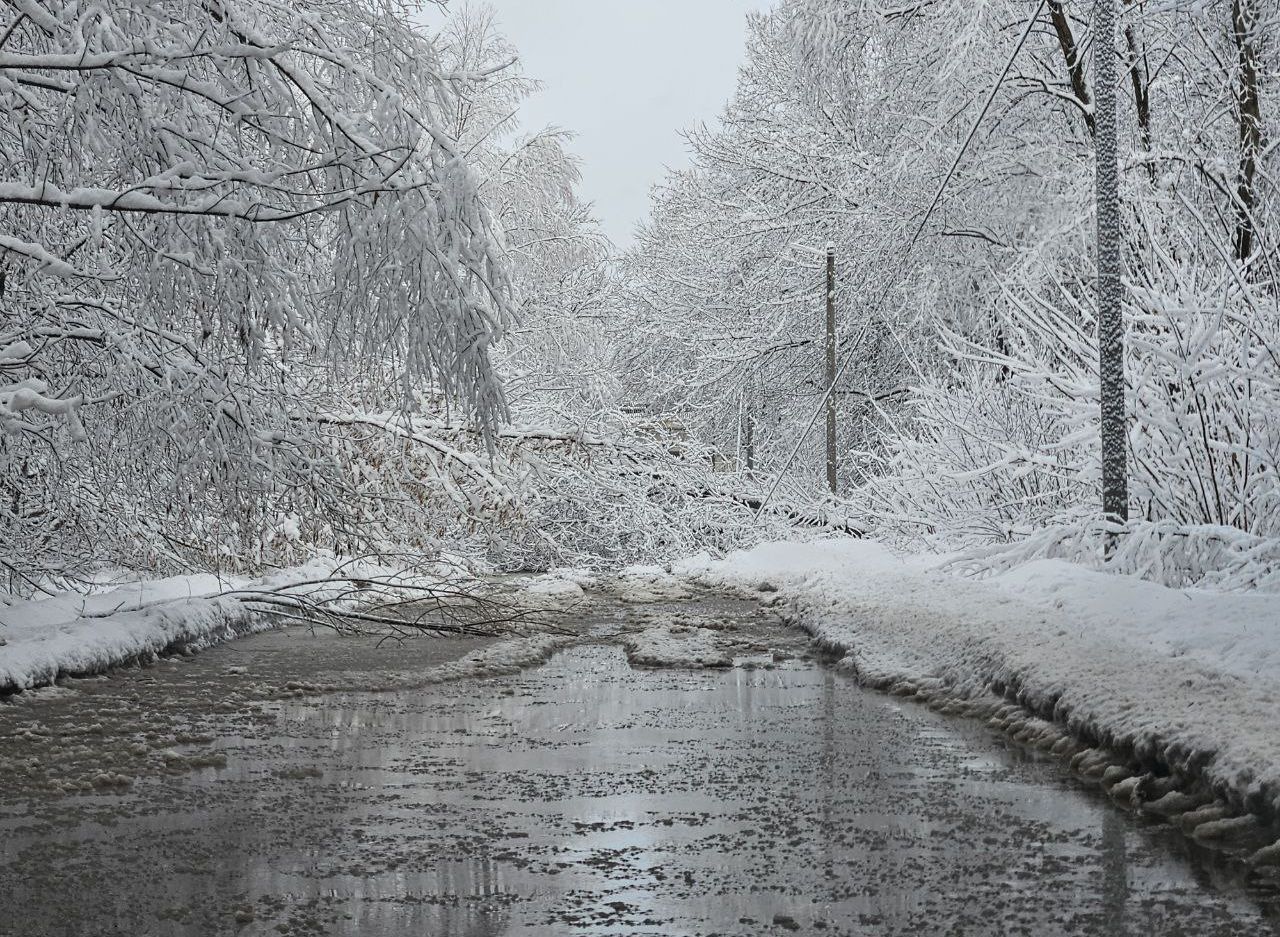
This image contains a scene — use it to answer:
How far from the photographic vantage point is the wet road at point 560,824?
413cm

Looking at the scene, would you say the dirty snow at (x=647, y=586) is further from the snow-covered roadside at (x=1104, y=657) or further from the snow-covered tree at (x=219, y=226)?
the snow-covered tree at (x=219, y=226)

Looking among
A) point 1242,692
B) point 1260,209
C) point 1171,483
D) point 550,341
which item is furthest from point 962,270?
point 1242,692

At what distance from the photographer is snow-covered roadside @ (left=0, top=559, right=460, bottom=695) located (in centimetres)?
884

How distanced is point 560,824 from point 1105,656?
3.43 metres

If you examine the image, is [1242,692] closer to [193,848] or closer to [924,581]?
[193,848]

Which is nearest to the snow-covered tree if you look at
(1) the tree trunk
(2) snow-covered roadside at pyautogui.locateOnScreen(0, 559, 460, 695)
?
(2) snow-covered roadside at pyautogui.locateOnScreen(0, 559, 460, 695)

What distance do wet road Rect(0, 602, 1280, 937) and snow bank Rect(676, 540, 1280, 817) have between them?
36cm

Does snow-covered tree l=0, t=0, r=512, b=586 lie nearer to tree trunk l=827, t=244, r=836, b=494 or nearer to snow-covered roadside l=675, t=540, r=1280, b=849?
snow-covered roadside l=675, t=540, r=1280, b=849

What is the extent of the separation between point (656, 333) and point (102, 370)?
2380 centimetres

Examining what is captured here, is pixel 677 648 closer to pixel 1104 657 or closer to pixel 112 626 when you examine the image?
pixel 112 626

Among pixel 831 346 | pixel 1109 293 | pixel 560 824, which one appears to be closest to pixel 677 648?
pixel 1109 293

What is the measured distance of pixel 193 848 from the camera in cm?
493

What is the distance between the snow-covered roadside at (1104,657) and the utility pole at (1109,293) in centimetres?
68

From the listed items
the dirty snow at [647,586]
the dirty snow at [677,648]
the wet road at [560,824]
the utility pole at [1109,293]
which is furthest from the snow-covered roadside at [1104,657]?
the dirty snow at [647,586]
